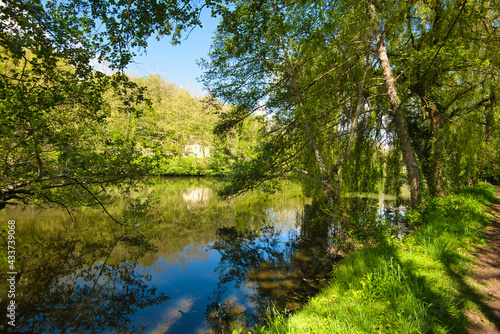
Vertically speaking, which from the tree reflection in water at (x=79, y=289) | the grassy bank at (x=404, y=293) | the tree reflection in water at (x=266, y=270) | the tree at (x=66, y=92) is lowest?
the tree reflection in water at (x=79, y=289)

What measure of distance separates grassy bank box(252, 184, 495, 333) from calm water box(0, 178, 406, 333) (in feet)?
4.41

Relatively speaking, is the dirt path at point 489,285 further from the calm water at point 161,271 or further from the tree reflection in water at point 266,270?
the tree reflection in water at point 266,270

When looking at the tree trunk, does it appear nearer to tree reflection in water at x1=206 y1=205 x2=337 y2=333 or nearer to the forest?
the forest

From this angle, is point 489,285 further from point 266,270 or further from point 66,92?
point 66,92

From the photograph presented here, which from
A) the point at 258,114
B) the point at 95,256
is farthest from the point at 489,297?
the point at 95,256

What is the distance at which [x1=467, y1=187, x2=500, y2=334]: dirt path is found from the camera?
2.33m

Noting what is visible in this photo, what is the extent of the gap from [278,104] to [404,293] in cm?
599

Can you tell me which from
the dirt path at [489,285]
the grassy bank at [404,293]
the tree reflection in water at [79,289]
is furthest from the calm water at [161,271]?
the dirt path at [489,285]

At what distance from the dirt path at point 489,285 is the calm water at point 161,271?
1999mm

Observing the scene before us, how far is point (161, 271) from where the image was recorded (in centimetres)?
653

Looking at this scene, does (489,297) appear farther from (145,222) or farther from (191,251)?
(145,222)

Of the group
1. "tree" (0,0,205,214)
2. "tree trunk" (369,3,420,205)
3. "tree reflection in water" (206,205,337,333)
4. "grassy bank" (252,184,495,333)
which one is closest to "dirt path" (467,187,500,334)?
"grassy bank" (252,184,495,333)

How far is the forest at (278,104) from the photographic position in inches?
141

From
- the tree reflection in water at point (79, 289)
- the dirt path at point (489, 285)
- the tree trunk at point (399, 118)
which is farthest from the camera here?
the tree trunk at point (399, 118)
